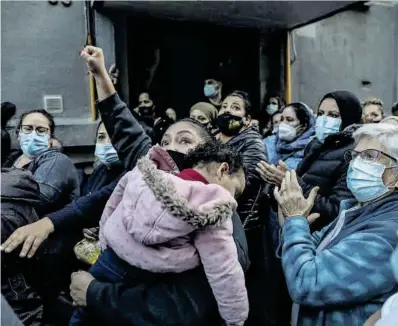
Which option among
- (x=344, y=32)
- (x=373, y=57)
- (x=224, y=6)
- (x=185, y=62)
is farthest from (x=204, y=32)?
(x=373, y=57)

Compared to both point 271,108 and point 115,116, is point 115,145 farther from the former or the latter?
point 271,108

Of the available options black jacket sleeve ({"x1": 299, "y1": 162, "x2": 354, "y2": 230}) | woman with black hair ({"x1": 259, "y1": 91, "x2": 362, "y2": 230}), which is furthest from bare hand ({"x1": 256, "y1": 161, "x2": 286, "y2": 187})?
black jacket sleeve ({"x1": 299, "y1": 162, "x2": 354, "y2": 230})

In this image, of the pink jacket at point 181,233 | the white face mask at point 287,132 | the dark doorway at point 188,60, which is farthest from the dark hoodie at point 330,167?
the dark doorway at point 188,60

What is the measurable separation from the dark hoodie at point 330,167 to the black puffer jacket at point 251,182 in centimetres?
31

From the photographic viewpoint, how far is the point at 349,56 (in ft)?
→ 27.3

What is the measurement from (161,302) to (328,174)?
66.7 inches

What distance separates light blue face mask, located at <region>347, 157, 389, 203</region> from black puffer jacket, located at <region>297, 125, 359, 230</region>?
26.4 inches

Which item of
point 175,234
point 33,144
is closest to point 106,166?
point 33,144

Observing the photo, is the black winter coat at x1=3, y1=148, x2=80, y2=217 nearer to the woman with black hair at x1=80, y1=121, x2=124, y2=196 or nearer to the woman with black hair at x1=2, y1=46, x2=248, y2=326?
the woman with black hair at x1=80, y1=121, x2=124, y2=196

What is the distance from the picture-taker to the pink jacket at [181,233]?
152 centimetres

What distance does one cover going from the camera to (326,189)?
2.94 m

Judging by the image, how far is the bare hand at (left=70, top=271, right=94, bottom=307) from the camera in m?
1.69

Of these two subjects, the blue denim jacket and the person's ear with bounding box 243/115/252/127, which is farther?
the person's ear with bounding box 243/115/252/127

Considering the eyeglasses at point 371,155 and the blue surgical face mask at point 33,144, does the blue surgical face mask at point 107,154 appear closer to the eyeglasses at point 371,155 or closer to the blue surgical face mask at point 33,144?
the blue surgical face mask at point 33,144
